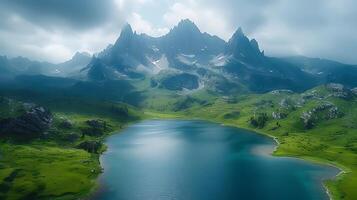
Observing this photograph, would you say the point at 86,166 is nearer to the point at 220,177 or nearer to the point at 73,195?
the point at 73,195

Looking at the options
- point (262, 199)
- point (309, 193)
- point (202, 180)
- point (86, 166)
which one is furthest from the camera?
point (86, 166)

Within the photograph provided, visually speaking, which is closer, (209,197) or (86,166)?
(209,197)

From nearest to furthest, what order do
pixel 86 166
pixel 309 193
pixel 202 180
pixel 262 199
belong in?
pixel 262 199 → pixel 309 193 → pixel 202 180 → pixel 86 166

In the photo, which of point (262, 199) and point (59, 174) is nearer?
point (262, 199)

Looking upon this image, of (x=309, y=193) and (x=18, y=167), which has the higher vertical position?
(x=18, y=167)

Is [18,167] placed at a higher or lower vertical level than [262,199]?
higher

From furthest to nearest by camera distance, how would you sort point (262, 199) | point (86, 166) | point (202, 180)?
point (86, 166), point (202, 180), point (262, 199)

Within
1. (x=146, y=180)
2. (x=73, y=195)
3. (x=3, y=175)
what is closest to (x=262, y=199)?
(x=146, y=180)

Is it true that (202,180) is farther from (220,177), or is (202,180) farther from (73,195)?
(73,195)

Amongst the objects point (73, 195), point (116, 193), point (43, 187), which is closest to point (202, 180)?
point (116, 193)
